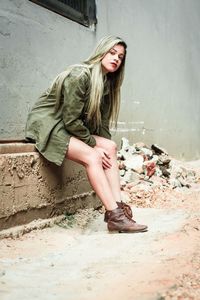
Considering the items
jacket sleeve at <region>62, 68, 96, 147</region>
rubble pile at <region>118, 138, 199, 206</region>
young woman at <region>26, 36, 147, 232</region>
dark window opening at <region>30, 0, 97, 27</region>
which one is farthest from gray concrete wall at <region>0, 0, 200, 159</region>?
jacket sleeve at <region>62, 68, 96, 147</region>

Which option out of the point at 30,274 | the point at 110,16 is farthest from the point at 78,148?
the point at 110,16

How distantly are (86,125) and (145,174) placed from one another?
1827mm

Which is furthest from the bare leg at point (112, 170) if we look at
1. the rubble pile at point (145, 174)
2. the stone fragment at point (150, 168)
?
the stone fragment at point (150, 168)

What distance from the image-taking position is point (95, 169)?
2.63m

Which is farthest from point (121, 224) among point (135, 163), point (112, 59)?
point (135, 163)

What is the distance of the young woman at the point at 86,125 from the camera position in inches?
104

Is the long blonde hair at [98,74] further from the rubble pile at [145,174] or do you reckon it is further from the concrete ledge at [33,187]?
the rubble pile at [145,174]

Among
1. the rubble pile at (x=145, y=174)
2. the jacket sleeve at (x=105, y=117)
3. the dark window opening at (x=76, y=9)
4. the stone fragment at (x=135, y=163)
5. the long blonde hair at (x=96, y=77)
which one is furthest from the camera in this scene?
the stone fragment at (x=135, y=163)

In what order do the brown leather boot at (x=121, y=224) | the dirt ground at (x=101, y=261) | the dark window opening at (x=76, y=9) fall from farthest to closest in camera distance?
the dark window opening at (x=76, y=9) → the brown leather boot at (x=121, y=224) → the dirt ground at (x=101, y=261)

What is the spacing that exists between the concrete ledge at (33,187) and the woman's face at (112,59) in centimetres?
70

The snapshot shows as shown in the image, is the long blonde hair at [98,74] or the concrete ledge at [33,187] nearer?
the concrete ledge at [33,187]

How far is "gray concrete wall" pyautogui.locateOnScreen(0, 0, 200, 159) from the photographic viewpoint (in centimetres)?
310

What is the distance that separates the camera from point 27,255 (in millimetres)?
2193

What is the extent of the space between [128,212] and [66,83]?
2.95 ft
